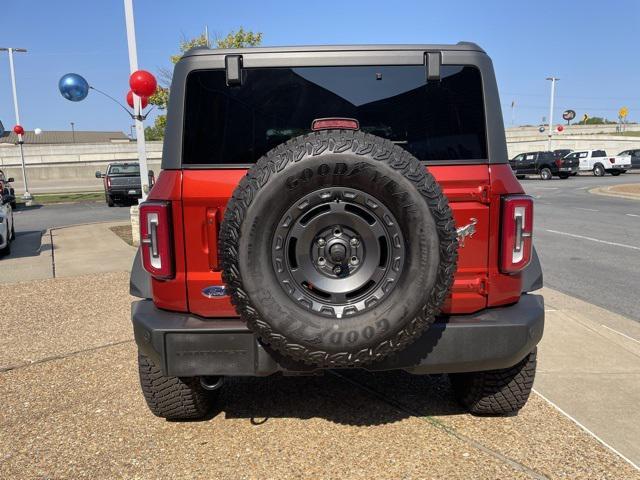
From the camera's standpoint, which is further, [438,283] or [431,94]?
[431,94]

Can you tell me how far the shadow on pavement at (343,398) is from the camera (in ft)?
10.9

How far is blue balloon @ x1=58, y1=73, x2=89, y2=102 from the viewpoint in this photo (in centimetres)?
1546

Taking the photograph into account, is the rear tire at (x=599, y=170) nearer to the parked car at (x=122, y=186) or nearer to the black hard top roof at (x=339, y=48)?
the parked car at (x=122, y=186)

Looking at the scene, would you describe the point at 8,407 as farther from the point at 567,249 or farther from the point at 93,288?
the point at 567,249

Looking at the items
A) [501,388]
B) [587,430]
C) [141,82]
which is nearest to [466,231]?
[501,388]

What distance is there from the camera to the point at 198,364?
2.59 metres

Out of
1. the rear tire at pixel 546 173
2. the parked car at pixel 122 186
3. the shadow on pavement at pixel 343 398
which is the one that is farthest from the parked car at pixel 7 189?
the rear tire at pixel 546 173

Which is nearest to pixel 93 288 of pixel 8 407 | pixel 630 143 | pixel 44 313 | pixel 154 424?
pixel 44 313

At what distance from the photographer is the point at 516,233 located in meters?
2.67

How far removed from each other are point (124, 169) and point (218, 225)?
2003 centimetres

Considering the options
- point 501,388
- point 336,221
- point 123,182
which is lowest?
point 123,182

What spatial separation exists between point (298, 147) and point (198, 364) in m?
1.16

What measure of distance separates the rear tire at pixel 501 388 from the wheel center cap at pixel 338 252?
4.17ft

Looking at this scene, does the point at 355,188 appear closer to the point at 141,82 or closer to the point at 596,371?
the point at 596,371
